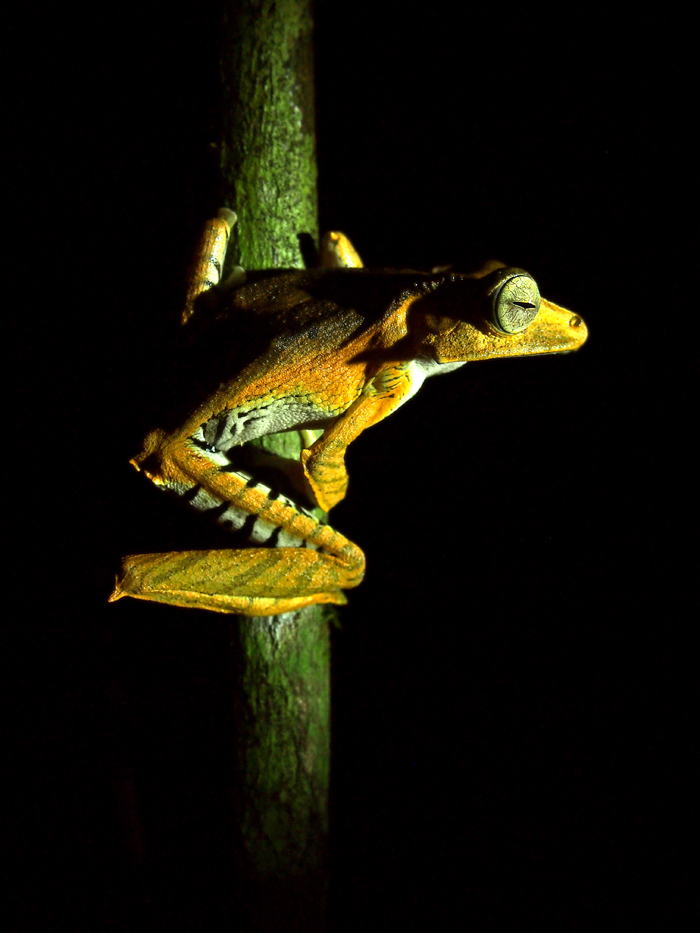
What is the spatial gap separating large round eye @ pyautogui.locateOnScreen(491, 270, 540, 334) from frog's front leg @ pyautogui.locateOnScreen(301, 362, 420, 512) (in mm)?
244

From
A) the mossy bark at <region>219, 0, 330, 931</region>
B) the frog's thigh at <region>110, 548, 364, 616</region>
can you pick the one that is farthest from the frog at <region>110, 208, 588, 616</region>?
the mossy bark at <region>219, 0, 330, 931</region>

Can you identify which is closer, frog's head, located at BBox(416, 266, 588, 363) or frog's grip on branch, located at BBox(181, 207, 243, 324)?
frog's head, located at BBox(416, 266, 588, 363)

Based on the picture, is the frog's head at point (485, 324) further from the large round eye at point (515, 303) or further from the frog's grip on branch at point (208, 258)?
the frog's grip on branch at point (208, 258)

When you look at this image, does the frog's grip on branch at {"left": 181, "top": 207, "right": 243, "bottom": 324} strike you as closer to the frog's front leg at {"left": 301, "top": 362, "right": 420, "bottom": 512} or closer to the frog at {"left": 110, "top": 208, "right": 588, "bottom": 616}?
the frog at {"left": 110, "top": 208, "right": 588, "bottom": 616}

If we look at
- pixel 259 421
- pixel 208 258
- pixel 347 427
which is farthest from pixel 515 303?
pixel 208 258

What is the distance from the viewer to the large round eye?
1275 mm

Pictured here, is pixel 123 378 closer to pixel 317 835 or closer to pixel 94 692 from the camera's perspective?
pixel 94 692

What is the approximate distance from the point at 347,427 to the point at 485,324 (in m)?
0.37

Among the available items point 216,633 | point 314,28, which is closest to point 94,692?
point 216,633

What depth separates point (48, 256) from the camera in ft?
6.41

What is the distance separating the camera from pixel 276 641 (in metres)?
1.64

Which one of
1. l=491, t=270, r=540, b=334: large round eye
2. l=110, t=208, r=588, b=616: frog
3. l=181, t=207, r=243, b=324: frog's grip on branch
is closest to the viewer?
l=491, t=270, r=540, b=334: large round eye

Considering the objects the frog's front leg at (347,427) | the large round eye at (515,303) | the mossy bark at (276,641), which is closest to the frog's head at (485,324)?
the large round eye at (515,303)

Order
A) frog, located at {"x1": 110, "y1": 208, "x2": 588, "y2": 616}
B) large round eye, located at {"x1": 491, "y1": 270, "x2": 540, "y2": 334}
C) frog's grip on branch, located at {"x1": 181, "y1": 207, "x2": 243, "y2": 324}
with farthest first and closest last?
1. frog's grip on branch, located at {"x1": 181, "y1": 207, "x2": 243, "y2": 324}
2. frog, located at {"x1": 110, "y1": 208, "x2": 588, "y2": 616}
3. large round eye, located at {"x1": 491, "y1": 270, "x2": 540, "y2": 334}
